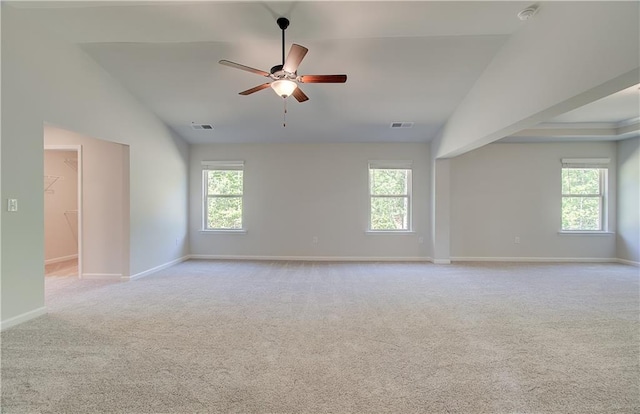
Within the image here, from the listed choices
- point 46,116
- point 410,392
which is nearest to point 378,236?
point 410,392

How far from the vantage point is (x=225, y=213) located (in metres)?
6.45

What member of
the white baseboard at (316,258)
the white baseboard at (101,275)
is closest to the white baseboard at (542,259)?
the white baseboard at (316,258)

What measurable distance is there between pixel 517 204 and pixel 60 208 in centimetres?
958

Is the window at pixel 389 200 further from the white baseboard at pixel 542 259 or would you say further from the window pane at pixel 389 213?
the white baseboard at pixel 542 259

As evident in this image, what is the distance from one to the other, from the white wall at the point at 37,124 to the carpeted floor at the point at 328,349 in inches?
20.0

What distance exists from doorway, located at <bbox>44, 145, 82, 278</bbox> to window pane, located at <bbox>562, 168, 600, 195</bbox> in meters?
10.1

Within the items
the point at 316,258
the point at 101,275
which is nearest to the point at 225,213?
the point at 316,258

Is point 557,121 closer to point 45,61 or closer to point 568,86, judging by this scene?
point 568,86

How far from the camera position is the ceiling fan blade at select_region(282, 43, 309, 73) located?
2549 millimetres

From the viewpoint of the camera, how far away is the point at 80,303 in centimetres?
352

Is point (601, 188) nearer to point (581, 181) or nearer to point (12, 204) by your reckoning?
point (581, 181)

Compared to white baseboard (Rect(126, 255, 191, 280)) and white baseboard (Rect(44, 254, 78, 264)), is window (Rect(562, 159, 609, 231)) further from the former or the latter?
white baseboard (Rect(44, 254, 78, 264))

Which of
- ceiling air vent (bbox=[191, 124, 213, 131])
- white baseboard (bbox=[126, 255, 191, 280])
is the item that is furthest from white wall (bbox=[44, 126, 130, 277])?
ceiling air vent (bbox=[191, 124, 213, 131])

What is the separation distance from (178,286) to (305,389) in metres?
3.10
